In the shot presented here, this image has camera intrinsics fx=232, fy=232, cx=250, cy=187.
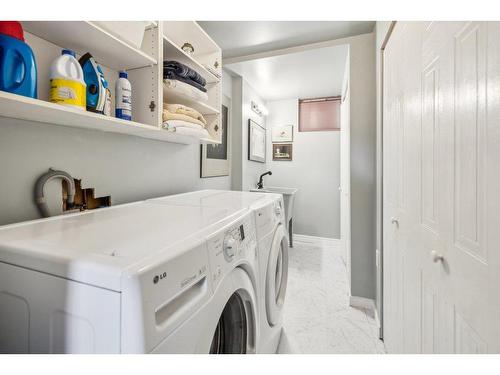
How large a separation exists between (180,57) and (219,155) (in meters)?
1.17

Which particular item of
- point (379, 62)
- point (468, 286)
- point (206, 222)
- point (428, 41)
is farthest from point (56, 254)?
point (379, 62)

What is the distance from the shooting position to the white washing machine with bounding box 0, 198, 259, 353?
46cm

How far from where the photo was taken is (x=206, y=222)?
856 millimetres

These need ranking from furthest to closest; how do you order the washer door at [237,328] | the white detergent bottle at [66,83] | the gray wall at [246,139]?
the gray wall at [246,139]
the washer door at [237,328]
the white detergent bottle at [66,83]

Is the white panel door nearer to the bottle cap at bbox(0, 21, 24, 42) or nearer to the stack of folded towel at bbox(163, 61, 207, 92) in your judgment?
the stack of folded towel at bbox(163, 61, 207, 92)

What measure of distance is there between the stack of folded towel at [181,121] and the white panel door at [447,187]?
117 cm

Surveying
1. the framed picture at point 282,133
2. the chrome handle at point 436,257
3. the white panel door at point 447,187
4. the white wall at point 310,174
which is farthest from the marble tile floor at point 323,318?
the framed picture at point 282,133

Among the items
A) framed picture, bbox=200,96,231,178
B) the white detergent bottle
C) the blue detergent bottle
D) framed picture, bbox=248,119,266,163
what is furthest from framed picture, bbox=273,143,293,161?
the blue detergent bottle

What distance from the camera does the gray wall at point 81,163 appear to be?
0.90m

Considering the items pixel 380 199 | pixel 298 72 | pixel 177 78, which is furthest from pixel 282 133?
pixel 177 78

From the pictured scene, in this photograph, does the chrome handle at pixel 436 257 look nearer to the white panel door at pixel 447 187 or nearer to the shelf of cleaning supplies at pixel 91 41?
the white panel door at pixel 447 187

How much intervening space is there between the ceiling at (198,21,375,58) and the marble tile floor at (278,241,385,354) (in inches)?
96.6

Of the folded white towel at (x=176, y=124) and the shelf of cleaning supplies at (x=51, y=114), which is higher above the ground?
the folded white towel at (x=176, y=124)
